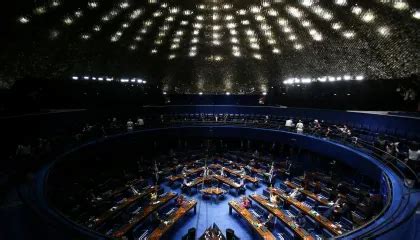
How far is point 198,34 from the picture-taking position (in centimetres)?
1873

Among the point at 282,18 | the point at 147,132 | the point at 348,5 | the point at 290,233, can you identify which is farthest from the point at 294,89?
the point at 290,233

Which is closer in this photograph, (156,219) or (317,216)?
(317,216)

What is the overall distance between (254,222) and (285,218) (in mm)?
1461

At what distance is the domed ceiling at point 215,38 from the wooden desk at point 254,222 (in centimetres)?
1126

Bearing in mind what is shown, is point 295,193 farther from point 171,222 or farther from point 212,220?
point 171,222

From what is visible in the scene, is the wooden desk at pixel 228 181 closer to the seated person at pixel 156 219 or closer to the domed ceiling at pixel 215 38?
the seated person at pixel 156 219

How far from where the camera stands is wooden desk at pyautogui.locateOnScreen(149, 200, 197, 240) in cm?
967

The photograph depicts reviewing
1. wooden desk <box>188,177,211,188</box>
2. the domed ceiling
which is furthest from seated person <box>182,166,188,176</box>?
the domed ceiling

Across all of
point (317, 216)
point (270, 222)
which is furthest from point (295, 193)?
point (270, 222)

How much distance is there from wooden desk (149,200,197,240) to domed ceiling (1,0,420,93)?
10.6 meters

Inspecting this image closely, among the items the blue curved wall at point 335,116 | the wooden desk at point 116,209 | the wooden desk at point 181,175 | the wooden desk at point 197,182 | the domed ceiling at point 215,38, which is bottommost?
the wooden desk at point 197,182

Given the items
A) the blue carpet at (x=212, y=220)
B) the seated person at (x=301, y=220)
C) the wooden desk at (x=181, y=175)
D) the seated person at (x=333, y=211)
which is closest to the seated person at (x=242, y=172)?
the blue carpet at (x=212, y=220)

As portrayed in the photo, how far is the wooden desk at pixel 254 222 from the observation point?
962 centimetres

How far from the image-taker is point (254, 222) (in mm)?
10586
